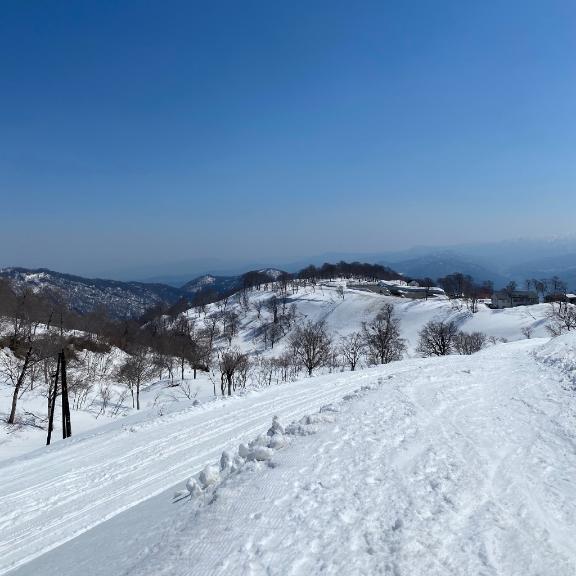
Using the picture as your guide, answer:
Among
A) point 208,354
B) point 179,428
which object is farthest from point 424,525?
point 208,354

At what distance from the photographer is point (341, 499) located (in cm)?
654

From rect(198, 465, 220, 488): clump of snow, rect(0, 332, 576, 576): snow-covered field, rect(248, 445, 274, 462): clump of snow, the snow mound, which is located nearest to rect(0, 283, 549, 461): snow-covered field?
rect(0, 332, 576, 576): snow-covered field

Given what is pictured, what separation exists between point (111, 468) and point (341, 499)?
880 centimetres

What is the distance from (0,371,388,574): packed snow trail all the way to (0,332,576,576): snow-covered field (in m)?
0.07

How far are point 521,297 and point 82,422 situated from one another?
13112 centimetres

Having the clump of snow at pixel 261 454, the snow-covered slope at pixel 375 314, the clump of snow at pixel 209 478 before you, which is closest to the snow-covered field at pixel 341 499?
the clump of snow at pixel 209 478

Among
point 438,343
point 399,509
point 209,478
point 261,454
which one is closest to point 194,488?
point 209,478

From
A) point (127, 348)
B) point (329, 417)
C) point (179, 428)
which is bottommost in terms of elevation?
point (127, 348)

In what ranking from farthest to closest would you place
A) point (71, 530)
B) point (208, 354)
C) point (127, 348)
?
1. point (127, 348)
2. point (208, 354)
3. point (71, 530)

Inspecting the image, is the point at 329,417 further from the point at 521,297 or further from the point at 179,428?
the point at 521,297

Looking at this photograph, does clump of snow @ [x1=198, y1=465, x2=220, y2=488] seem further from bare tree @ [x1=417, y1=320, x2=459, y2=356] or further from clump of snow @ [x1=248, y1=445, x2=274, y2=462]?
bare tree @ [x1=417, y1=320, x2=459, y2=356]

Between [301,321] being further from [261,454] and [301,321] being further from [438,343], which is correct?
[261,454]

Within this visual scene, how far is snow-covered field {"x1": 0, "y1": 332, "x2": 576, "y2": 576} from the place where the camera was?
5.15 metres

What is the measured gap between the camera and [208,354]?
2948 inches
